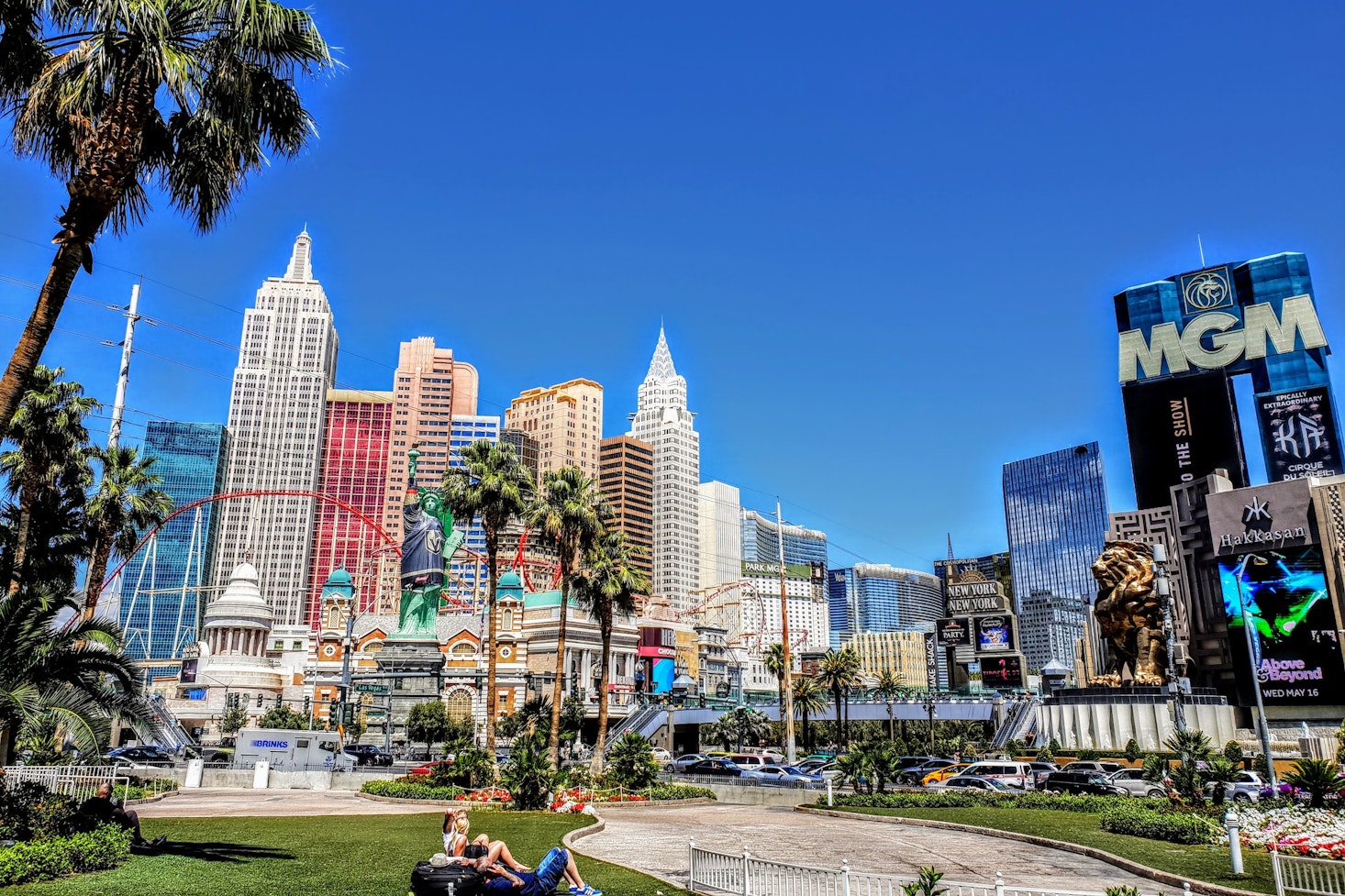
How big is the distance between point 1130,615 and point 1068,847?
47.8 meters

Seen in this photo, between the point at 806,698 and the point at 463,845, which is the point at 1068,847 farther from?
the point at 806,698

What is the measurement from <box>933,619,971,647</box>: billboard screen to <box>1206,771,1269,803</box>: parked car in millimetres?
63860

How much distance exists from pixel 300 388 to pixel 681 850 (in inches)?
7568

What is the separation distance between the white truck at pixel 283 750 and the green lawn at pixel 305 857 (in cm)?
2232

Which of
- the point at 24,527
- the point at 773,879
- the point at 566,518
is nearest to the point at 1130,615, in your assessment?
the point at 566,518

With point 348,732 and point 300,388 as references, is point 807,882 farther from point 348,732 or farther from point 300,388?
point 300,388

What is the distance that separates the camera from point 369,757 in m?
58.6

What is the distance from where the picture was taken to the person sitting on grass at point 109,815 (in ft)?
58.5

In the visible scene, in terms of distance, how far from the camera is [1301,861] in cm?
1672

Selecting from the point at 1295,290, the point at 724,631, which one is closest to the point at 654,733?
the point at 1295,290

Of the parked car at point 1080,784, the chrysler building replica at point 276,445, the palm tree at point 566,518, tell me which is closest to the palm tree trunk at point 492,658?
the palm tree at point 566,518

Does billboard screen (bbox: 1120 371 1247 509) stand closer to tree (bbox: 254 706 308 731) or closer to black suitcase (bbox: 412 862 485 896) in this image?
tree (bbox: 254 706 308 731)

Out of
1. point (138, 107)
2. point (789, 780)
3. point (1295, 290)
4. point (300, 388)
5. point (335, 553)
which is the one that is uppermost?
point (300, 388)

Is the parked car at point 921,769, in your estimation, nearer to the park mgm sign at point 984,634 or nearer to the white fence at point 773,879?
the white fence at point 773,879
